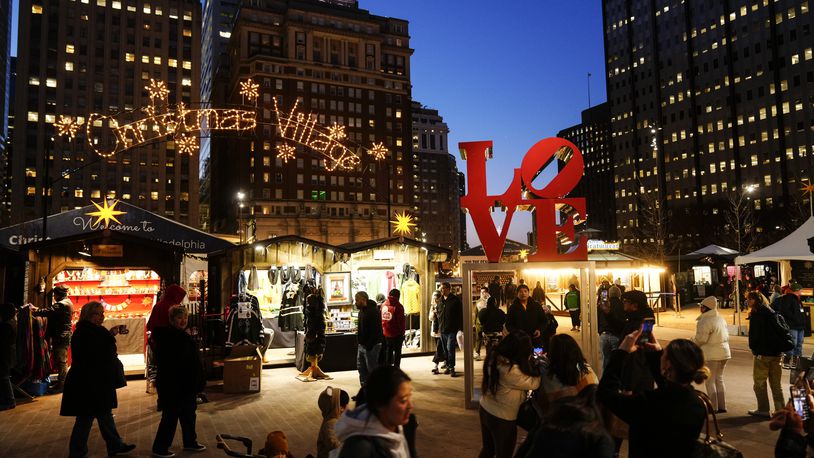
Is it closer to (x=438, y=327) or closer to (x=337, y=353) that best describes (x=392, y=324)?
(x=337, y=353)

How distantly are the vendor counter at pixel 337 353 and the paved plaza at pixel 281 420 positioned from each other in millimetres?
834

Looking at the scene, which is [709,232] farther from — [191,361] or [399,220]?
[191,361]

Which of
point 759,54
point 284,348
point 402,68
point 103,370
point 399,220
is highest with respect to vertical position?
point 402,68

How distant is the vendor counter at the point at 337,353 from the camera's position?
11344 millimetres

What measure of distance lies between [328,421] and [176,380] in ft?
9.95

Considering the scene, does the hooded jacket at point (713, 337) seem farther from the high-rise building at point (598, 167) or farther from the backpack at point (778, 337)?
the high-rise building at point (598, 167)

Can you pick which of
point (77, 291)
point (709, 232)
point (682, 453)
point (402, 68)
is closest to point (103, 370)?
point (682, 453)

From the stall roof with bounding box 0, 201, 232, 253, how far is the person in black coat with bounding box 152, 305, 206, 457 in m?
9.01

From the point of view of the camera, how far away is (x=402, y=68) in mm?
97938

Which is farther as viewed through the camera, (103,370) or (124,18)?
(124,18)

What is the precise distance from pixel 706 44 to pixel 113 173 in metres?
97.4

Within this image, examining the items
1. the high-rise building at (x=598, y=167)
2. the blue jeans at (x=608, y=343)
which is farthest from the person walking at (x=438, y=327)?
the high-rise building at (x=598, y=167)

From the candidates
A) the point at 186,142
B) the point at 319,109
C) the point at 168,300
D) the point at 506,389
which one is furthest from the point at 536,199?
the point at 319,109

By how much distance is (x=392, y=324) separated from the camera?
32.6ft
